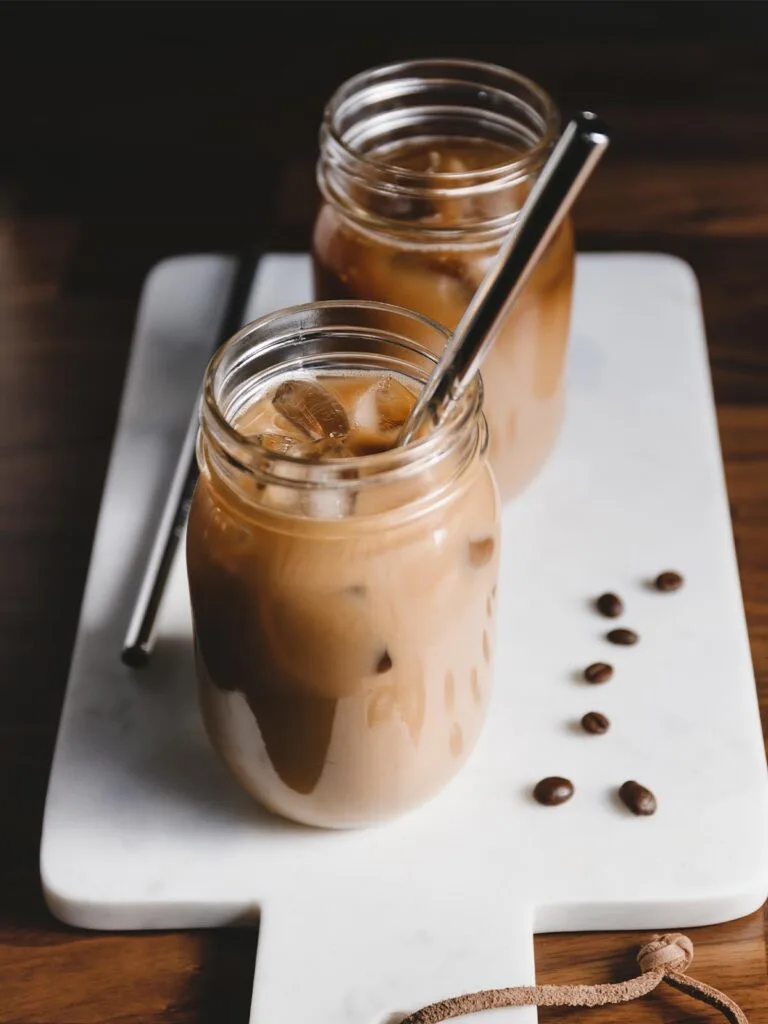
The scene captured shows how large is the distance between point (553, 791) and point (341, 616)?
0.23 metres

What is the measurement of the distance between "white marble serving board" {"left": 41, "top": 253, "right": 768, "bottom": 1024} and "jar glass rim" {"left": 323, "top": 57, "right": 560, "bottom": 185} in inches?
11.3

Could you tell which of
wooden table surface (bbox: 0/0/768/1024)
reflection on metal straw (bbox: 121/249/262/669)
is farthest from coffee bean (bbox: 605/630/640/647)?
reflection on metal straw (bbox: 121/249/262/669)

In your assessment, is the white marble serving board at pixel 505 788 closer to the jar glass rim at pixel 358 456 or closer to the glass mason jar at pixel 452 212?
the glass mason jar at pixel 452 212

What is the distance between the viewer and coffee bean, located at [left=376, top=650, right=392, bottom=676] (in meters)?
0.82

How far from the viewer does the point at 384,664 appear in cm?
82

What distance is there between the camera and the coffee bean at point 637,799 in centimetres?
92

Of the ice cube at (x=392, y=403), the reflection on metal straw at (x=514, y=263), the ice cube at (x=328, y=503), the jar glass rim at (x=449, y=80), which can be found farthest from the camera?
the jar glass rim at (x=449, y=80)

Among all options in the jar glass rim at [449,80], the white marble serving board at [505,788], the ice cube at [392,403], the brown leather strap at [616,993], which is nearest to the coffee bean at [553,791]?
the white marble serving board at [505,788]

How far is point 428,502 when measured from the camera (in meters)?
0.80

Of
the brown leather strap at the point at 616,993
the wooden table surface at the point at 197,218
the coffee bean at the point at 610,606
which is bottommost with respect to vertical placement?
the wooden table surface at the point at 197,218

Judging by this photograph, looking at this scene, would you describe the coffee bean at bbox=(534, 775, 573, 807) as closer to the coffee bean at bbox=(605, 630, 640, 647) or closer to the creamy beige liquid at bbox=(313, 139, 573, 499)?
the coffee bean at bbox=(605, 630, 640, 647)

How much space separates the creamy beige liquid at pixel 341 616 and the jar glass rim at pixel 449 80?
0.19 metres

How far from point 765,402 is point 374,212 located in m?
0.47

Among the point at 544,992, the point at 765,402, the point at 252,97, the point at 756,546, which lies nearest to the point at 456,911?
the point at 544,992
